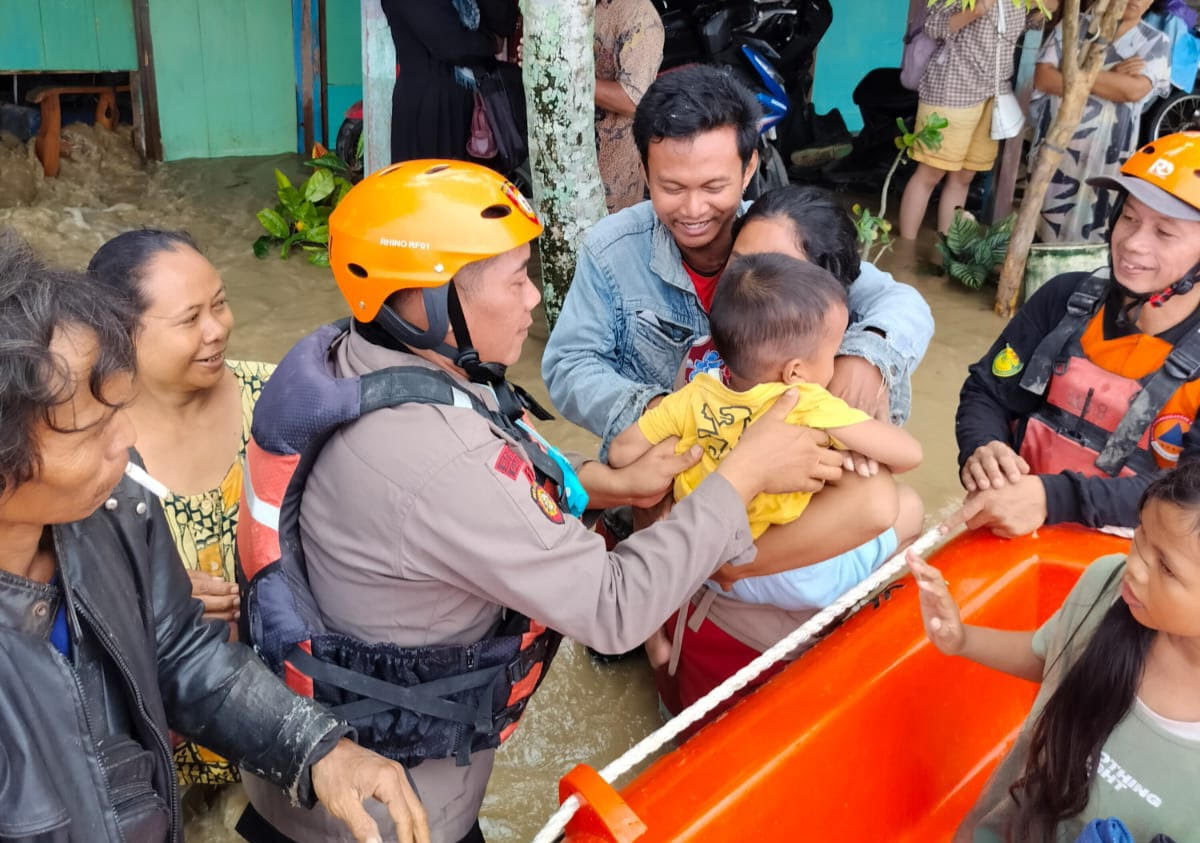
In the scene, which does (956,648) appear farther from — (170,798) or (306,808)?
(170,798)

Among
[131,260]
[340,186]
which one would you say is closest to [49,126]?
[340,186]

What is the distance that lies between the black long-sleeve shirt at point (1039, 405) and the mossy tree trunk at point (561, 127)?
244cm

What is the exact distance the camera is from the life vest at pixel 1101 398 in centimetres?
243

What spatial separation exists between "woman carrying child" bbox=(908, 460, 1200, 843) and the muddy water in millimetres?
1414

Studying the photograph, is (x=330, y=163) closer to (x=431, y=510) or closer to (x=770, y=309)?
(x=770, y=309)

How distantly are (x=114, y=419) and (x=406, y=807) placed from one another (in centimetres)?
77

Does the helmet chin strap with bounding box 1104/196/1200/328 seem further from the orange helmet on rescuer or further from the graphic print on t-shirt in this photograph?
the graphic print on t-shirt

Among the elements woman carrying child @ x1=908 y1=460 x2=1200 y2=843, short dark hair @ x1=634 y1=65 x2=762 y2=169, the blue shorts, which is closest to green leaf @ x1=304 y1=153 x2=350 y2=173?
short dark hair @ x1=634 y1=65 x2=762 y2=169

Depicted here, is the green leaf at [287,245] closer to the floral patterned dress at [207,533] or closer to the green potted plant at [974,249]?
the floral patterned dress at [207,533]

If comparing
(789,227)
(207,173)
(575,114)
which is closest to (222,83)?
(207,173)

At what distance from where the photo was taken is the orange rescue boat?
1918mm

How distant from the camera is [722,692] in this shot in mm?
1973

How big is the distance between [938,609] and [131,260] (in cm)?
198

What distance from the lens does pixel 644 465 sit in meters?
2.23
